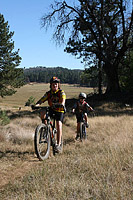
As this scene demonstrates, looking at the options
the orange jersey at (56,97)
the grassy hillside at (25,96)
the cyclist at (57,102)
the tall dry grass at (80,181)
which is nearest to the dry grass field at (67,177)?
the tall dry grass at (80,181)

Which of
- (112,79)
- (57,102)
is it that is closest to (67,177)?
(57,102)

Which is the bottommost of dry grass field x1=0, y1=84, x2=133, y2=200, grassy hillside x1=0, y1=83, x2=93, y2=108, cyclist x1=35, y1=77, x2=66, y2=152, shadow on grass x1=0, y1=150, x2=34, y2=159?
grassy hillside x1=0, y1=83, x2=93, y2=108

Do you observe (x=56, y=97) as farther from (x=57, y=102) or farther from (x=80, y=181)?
(x=80, y=181)

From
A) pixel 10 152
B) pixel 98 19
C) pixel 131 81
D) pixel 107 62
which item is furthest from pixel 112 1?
pixel 10 152

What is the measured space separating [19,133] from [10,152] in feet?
6.57

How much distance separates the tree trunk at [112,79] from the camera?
69.7ft

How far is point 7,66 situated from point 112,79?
12.6 m

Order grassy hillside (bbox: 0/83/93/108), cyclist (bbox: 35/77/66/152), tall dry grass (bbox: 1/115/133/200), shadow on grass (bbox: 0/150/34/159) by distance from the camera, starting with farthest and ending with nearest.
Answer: grassy hillside (bbox: 0/83/93/108)
shadow on grass (bbox: 0/150/34/159)
cyclist (bbox: 35/77/66/152)
tall dry grass (bbox: 1/115/133/200)

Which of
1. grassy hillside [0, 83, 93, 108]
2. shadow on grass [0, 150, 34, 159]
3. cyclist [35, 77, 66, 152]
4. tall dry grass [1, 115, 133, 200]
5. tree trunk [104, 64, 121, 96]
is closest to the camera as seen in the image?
tall dry grass [1, 115, 133, 200]

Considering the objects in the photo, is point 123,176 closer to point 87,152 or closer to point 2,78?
point 87,152

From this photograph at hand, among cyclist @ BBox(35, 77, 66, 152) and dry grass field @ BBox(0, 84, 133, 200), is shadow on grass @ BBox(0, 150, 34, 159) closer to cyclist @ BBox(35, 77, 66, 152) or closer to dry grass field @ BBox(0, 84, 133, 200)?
dry grass field @ BBox(0, 84, 133, 200)

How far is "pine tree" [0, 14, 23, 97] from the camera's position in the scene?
23.4 meters

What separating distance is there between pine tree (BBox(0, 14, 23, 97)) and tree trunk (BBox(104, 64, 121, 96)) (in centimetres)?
1106

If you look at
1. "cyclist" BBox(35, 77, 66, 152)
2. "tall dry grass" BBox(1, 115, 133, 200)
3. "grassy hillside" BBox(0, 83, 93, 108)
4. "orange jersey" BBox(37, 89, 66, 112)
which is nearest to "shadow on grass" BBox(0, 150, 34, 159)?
"cyclist" BBox(35, 77, 66, 152)
